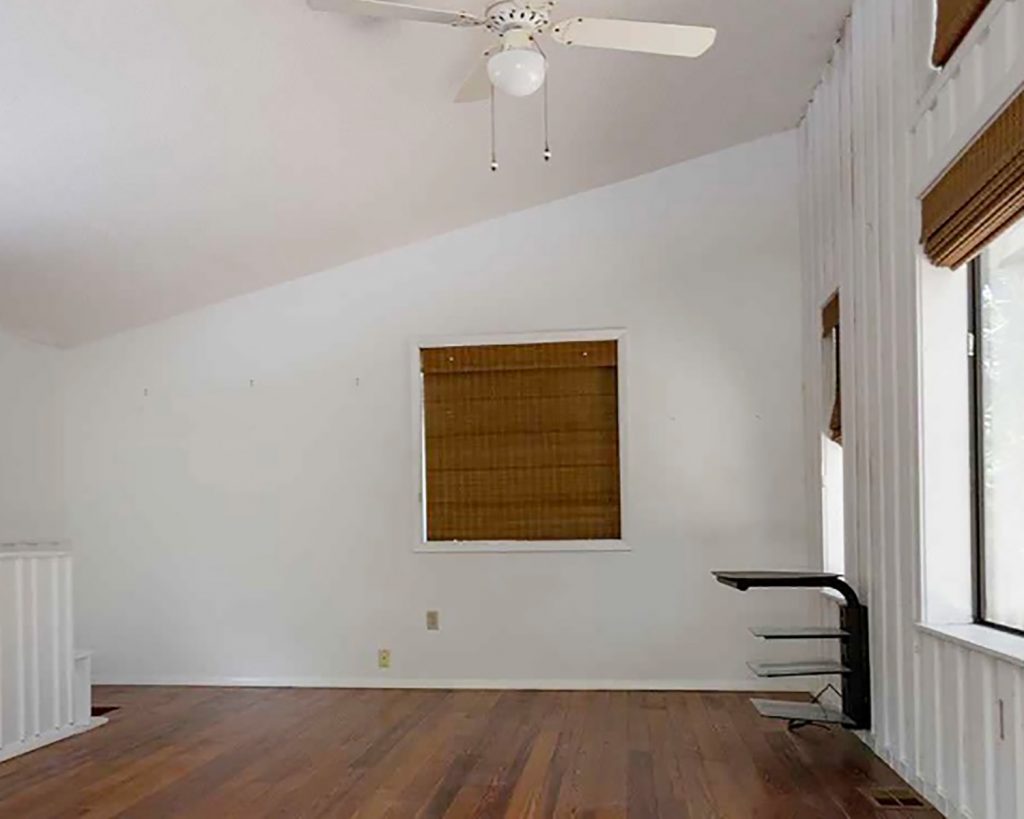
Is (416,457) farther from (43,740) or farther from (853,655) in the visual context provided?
(853,655)

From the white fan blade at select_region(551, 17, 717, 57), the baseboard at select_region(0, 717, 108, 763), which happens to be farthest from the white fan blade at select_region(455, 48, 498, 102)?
the baseboard at select_region(0, 717, 108, 763)

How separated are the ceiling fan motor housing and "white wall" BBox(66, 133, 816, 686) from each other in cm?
299

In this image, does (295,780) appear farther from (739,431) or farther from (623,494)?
(739,431)

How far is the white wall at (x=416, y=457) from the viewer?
18.9 feet

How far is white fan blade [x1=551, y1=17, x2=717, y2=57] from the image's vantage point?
2955mm

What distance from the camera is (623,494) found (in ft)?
19.1

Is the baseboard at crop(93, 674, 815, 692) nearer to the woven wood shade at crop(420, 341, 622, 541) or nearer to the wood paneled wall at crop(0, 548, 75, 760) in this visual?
the woven wood shade at crop(420, 341, 622, 541)

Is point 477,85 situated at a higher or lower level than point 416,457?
higher

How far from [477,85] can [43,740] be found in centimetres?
362

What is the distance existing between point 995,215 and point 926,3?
994mm

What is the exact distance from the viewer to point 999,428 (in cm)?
336

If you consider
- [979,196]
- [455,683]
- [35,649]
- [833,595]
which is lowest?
[455,683]

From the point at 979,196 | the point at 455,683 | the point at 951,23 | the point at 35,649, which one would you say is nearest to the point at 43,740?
the point at 35,649

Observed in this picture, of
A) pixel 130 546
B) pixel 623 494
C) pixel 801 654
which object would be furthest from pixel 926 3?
pixel 130 546
